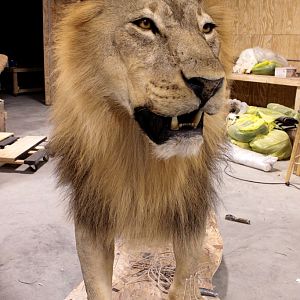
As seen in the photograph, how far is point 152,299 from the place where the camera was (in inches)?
Answer: 68.6

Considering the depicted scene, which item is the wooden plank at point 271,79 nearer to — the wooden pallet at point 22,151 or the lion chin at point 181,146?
the wooden pallet at point 22,151

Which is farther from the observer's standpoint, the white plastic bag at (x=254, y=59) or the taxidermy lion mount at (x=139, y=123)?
the white plastic bag at (x=254, y=59)

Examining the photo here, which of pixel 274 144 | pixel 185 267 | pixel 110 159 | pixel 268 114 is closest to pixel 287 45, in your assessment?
pixel 268 114

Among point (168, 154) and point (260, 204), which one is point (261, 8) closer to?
point (260, 204)

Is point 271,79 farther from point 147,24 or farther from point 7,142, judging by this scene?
point 147,24

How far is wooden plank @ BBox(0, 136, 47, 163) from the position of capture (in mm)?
3576

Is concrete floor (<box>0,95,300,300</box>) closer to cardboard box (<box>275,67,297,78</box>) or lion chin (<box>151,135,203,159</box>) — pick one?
lion chin (<box>151,135,203,159</box>)

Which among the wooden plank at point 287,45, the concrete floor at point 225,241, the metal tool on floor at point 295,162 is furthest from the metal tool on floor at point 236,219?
the wooden plank at point 287,45

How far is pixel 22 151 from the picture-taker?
3727 mm

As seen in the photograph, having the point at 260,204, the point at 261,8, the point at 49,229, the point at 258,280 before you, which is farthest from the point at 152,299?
the point at 261,8

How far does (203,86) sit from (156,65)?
14 centimetres

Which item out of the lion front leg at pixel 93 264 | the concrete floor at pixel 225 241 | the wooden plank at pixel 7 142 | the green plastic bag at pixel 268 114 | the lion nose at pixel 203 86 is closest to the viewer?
the lion nose at pixel 203 86

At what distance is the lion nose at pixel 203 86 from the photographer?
3.09ft

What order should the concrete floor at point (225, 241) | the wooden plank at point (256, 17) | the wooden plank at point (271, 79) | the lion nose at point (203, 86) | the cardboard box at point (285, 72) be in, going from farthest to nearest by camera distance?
the wooden plank at point (256, 17)
the cardboard box at point (285, 72)
the wooden plank at point (271, 79)
the concrete floor at point (225, 241)
the lion nose at point (203, 86)
